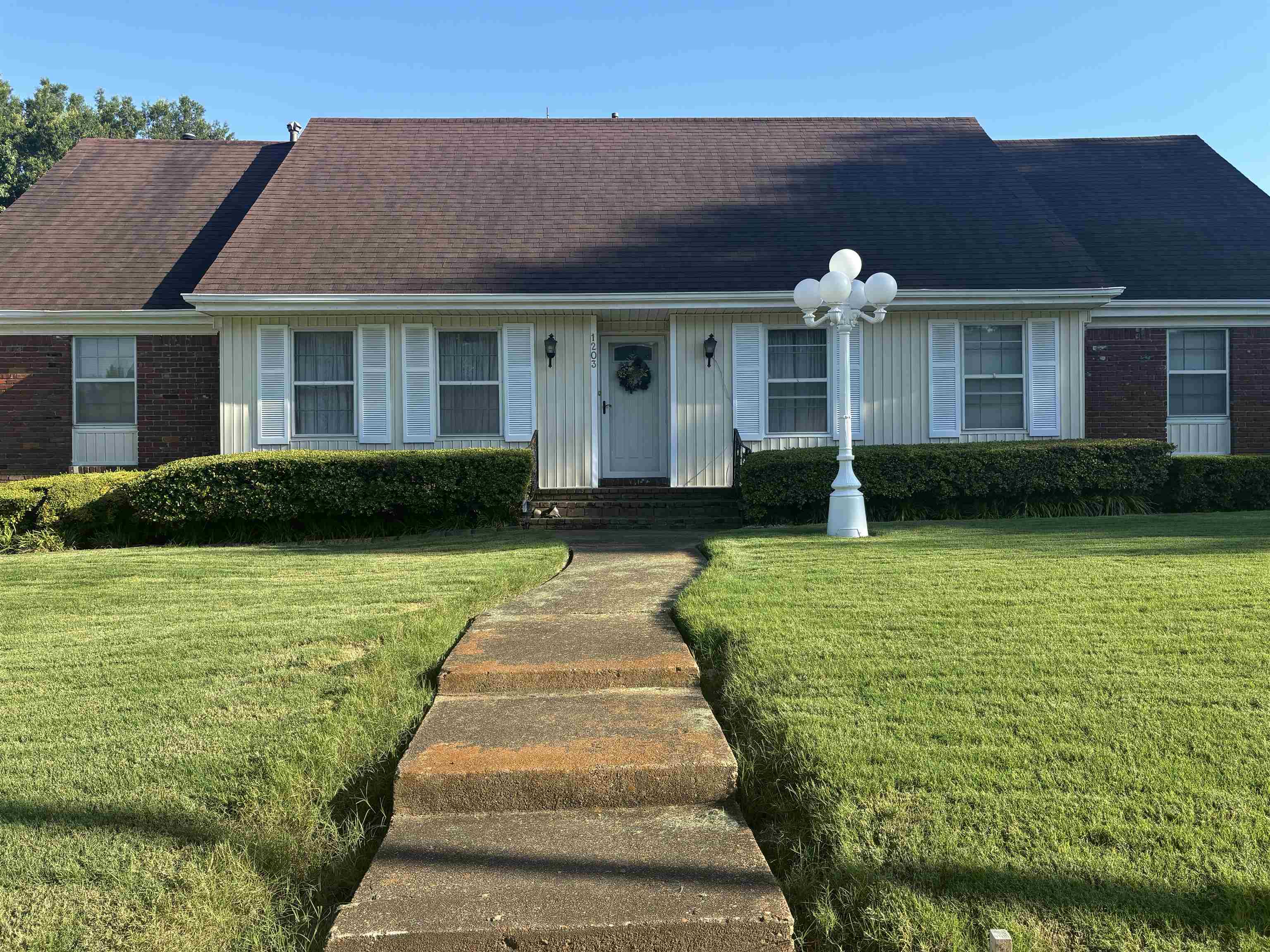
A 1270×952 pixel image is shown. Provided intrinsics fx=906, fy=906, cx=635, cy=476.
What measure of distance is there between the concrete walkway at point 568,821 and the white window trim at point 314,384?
8443 mm

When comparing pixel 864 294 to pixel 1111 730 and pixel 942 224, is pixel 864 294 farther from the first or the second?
pixel 1111 730

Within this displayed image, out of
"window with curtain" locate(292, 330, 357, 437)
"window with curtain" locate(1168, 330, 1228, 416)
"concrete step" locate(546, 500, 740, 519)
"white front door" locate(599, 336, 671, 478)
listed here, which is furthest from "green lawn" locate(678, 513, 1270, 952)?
"window with curtain" locate(1168, 330, 1228, 416)

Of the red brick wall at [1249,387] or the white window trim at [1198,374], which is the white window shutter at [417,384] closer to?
the white window trim at [1198,374]

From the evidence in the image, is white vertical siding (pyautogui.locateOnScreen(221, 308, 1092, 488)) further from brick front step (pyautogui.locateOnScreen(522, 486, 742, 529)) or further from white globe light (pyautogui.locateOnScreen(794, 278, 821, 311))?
white globe light (pyautogui.locateOnScreen(794, 278, 821, 311))

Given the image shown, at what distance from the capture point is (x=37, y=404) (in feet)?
42.2

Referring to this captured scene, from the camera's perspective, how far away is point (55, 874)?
2.50 metres

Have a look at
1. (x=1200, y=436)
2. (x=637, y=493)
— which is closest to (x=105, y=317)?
(x=637, y=493)

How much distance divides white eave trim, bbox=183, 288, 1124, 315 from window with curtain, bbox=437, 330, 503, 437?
0.64 meters

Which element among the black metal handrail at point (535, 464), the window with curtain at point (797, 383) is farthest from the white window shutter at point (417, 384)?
the window with curtain at point (797, 383)

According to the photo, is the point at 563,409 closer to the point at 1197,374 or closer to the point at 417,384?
the point at 417,384

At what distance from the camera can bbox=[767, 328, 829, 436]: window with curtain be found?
1252cm

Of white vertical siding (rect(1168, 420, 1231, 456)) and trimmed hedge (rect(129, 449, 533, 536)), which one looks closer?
trimmed hedge (rect(129, 449, 533, 536))

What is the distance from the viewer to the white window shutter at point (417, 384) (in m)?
12.3

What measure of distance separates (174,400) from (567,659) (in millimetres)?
10847
